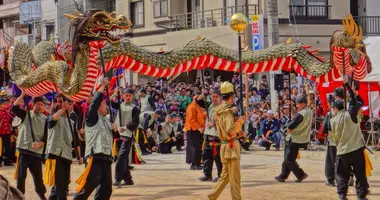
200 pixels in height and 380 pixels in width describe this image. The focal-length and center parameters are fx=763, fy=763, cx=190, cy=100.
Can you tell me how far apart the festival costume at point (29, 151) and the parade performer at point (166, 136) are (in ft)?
30.5

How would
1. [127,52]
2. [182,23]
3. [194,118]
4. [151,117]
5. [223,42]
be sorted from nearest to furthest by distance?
[127,52]
[194,118]
[151,117]
[223,42]
[182,23]

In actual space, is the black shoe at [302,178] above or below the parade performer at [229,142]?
below

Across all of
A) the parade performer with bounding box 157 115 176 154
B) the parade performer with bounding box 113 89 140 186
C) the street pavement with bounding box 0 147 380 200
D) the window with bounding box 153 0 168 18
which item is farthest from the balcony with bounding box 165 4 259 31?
the parade performer with bounding box 113 89 140 186

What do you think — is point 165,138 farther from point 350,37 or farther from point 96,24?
point 96,24

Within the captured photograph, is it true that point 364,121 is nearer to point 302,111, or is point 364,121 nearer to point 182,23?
point 302,111

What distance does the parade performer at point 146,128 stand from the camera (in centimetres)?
1856

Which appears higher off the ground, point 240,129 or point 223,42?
point 223,42

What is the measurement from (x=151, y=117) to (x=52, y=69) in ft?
26.1

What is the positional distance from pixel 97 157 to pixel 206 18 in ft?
69.4

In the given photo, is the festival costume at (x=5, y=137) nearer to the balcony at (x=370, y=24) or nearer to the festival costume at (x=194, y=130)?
the festival costume at (x=194, y=130)

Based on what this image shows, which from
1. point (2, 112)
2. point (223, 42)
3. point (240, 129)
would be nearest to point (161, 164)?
point (2, 112)

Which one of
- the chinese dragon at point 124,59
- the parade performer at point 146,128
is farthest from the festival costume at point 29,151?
the parade performer at point 146,128

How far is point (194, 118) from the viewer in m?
15.5

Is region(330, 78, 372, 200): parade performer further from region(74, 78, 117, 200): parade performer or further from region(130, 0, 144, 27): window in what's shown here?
region(130, 0, 144, 27): window
